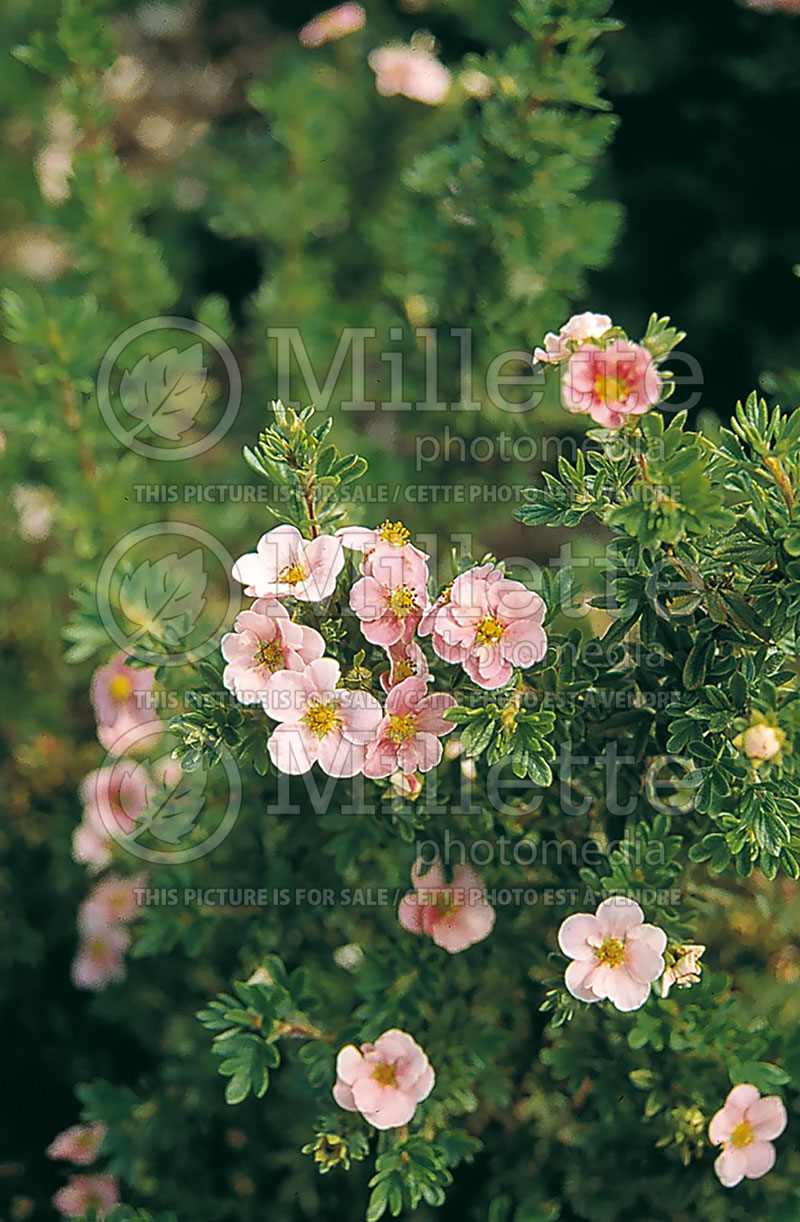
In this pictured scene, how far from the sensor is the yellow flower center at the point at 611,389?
99cm

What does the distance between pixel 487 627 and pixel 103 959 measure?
960 millimetres

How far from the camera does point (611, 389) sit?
3.27 ft

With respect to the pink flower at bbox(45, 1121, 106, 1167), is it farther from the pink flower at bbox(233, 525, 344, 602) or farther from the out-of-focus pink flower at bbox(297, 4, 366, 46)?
the out-of-focus pink flower at bbox(297, 4, 366, 46)

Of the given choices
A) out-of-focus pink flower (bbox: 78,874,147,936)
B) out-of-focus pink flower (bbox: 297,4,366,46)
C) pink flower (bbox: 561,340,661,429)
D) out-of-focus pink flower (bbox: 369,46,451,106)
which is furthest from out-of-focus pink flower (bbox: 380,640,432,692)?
out-of-focus pink flower (bbox: 297,4,366,46)

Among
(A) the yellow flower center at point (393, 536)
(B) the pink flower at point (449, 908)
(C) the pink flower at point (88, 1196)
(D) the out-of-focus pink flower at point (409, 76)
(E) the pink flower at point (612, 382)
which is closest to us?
(E) the pink flower at point (612, 382)

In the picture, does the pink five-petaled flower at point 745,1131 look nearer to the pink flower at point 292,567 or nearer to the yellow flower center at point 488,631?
the yellow flower center at point 488,631

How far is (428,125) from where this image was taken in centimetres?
227

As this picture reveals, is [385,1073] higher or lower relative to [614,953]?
lower

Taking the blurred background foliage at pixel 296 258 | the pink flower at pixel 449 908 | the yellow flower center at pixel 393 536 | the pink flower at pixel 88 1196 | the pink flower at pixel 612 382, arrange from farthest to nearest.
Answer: the blurred background foliage at pixel 296 258 → the pink flower at pixel 88 1196 → the pink flower at pixel 449 908 → the yellow flower center at pixel 393 536 → the pink flower at pixel 612 382

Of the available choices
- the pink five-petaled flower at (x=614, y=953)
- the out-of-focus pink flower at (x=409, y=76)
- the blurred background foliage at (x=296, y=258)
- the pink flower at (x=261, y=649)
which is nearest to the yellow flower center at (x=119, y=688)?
the blurred background foliage at (x=296, y=258)

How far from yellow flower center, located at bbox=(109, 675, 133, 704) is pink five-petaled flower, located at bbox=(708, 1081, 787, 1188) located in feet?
2.98

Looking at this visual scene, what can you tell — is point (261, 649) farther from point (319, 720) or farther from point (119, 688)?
point (119, 688)

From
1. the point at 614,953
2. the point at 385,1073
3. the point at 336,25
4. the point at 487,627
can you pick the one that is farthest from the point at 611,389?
the point at 336,25

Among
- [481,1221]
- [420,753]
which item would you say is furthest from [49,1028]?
[420,753]
